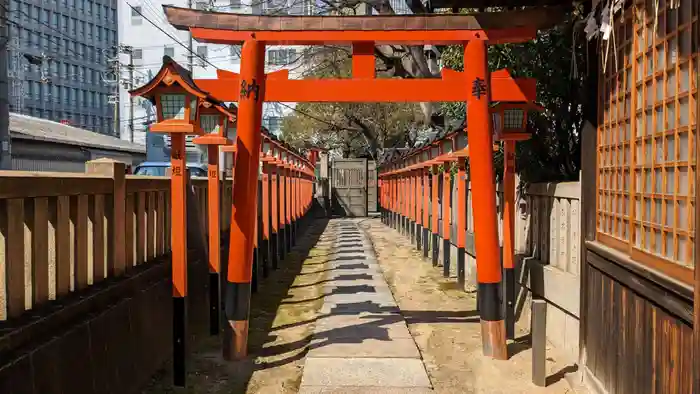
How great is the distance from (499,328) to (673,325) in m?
3.02

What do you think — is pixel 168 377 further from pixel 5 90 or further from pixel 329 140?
pixel 329 140

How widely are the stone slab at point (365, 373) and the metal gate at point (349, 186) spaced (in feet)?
89.6

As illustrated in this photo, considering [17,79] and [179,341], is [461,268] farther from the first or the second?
[17,79]

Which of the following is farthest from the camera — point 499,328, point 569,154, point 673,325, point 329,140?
point 329,140

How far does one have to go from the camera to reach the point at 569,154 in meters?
8.23

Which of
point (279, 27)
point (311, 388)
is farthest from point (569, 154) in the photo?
point (311, 388)

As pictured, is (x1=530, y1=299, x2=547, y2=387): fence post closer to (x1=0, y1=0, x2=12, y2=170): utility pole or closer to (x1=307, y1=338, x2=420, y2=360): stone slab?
(x1=307, y1=338, x2=420, y2=360): stone slab

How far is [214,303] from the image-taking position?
7.38 meters

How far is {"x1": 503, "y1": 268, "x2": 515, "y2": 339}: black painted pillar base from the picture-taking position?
7145 millimetres

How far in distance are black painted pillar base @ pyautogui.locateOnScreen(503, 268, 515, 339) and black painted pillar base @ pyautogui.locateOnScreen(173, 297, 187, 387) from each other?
3.63 meters

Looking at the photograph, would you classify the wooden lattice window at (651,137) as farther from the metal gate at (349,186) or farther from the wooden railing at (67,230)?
the metal gate at (349,186)

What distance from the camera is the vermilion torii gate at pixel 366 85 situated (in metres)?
6.38

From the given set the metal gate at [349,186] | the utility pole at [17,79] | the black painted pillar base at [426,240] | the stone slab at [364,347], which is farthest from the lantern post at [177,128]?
the utility pole at [17,79]

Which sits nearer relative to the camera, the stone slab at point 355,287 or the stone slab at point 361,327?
the stone slab at point 361,327
